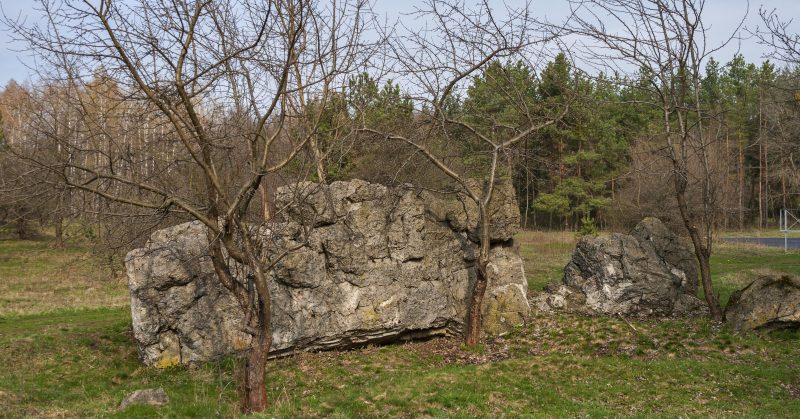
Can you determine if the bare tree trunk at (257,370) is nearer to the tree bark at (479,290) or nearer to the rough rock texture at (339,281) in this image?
the rough rock texture at (339,281)

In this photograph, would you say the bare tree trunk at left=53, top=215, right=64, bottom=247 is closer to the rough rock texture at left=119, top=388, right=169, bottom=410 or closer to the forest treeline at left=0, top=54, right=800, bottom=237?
the forest treeline at left=0, top=54, right=800, bottom=237

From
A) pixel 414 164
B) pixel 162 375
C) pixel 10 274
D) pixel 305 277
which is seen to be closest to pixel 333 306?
pixel 305 277

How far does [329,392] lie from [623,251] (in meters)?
8.24

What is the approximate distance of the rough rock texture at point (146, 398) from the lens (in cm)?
938

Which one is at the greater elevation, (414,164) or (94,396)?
(414,164)

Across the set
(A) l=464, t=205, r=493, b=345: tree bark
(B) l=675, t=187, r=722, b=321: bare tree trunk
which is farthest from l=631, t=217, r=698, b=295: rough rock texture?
(A) l=464, t=205, r=493, b=345: tree bark

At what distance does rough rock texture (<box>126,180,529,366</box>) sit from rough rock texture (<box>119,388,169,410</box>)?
89.1 inches

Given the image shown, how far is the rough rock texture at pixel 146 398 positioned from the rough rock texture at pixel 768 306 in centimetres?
1068

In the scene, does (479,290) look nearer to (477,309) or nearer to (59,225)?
(477,309)

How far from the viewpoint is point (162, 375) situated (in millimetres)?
11555

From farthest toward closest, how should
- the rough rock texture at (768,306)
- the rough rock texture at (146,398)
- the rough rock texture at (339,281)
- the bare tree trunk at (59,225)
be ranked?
1. the rough rock texture at (768,306)
2. the rough rock texture at (339,281)
3. the bare tree trunk at (59,225)
4. the rough rock texture at (146,398)

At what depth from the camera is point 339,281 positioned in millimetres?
12719

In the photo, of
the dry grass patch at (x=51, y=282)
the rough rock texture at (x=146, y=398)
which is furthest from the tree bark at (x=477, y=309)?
the dry grass patch at (x=51, y=282)

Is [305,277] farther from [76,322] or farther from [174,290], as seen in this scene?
[76,322]
